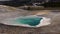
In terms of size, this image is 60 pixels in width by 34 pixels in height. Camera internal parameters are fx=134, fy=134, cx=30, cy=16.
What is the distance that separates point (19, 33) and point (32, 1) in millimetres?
1673

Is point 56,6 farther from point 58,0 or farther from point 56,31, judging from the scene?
point 56,31

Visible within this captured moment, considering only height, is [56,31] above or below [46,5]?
below

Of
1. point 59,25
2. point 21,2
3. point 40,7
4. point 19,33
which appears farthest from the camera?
point 21,2

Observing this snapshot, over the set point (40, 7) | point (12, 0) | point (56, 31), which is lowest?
point (56, 31)

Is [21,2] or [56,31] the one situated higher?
[21,2]

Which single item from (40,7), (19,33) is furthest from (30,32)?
(40,7)

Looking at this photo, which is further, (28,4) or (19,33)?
(28,4)

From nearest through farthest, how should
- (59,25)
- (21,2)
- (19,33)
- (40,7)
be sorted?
(19,33)
(59,25)
(40,7)
(21,2)

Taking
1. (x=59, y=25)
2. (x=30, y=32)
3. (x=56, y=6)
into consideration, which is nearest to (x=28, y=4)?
(x=56, y=6)

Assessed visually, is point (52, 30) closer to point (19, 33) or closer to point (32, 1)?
point (19, 33)

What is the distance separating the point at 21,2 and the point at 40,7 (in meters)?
0.45

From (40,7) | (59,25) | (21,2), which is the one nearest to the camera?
(59,25)

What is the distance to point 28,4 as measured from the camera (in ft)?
8.80

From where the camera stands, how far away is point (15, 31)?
3.63ft
